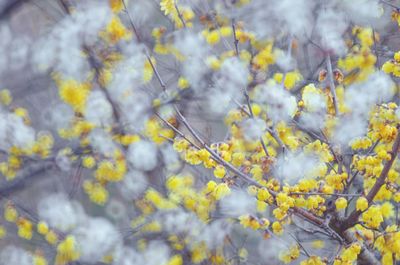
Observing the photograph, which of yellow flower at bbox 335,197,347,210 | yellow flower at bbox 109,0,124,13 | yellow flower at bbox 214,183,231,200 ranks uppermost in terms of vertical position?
yellow flower at bbox 109,0,124,13

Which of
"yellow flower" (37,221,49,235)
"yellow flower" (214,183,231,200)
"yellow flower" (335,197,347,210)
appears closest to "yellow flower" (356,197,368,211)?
"yellow flower" (335,197,347,210)

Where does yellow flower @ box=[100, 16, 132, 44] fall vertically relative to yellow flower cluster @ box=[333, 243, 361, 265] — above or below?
above

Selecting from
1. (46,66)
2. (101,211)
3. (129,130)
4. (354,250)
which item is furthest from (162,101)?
(101,211)

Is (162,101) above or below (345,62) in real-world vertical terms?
below

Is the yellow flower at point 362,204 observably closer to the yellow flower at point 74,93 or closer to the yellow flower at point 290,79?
the yellow flower at point 290,79

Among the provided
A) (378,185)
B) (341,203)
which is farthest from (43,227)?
(378,185)

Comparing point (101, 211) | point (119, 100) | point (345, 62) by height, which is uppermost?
point (345, 62)

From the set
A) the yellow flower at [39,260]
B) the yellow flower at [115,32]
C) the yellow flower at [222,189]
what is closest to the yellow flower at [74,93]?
the yellow flower at [115,32]

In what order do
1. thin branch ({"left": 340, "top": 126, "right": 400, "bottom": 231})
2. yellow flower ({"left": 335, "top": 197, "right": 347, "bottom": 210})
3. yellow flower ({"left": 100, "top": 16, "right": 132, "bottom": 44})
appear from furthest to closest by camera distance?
yellow flower ({"left": 100, "top": 16, "right": 132, "bottom": 44}) < yellow flower ({"left": 335, "top": 197, "right": 347, "bottom": 210}) < thin branch ({"left": 340, "top": 126, "right": 400, "bottom": 231})

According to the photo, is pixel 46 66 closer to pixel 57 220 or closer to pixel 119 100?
pixel 119 100

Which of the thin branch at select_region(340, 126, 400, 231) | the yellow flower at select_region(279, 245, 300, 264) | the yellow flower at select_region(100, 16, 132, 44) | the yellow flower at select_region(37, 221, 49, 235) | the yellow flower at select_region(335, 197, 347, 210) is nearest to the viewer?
the thin branch at select_region(340, 126, 400, 231)

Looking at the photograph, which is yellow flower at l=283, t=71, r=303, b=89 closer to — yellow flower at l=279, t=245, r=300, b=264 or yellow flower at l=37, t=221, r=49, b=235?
yellow flower at l=279, t=245, r=300, b=264
